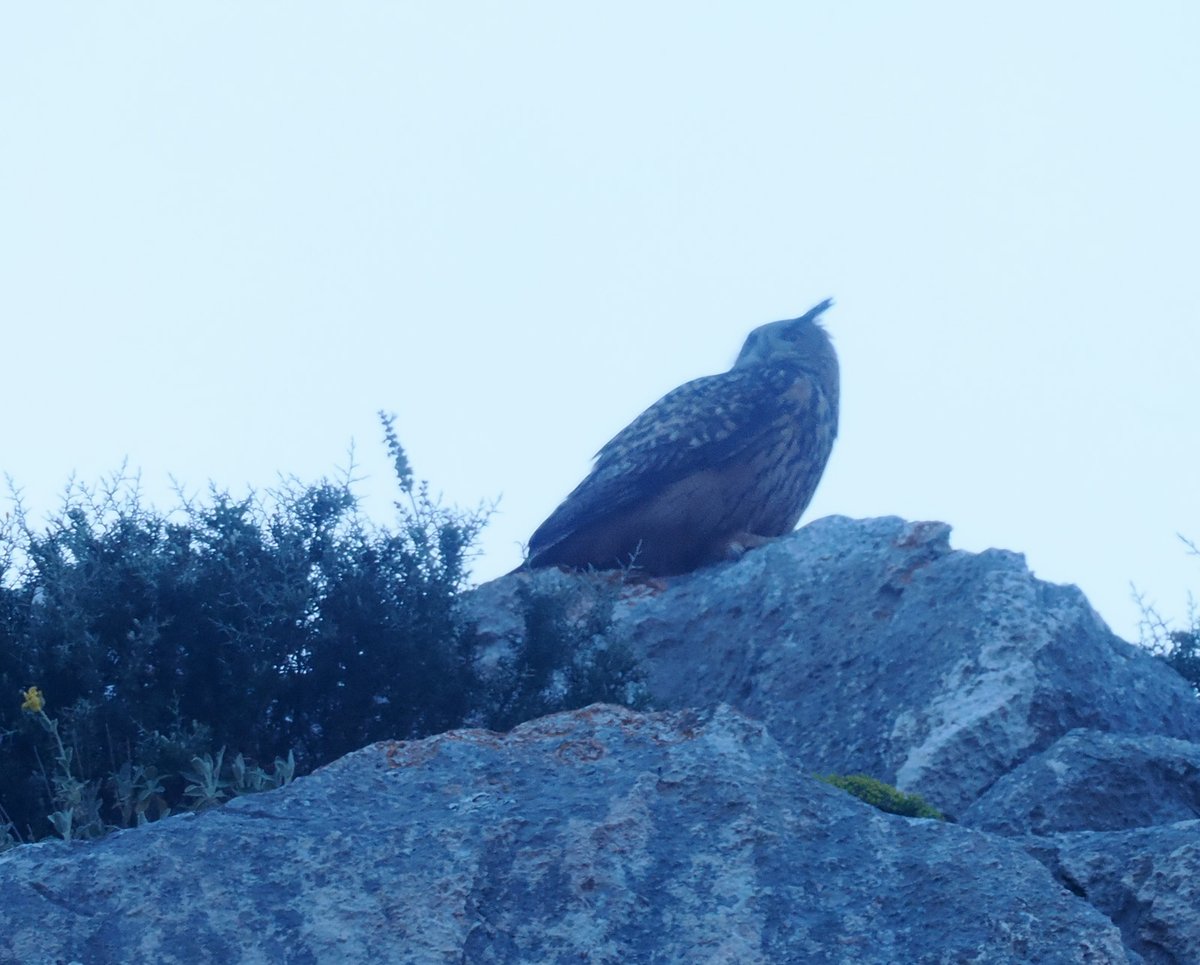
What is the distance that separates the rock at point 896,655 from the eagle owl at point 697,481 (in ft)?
1.72

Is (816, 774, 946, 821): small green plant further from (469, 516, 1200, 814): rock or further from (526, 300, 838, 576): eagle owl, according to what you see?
(526, 300, 838, 576): eagle owl

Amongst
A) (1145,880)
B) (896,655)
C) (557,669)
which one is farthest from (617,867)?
(896,655)

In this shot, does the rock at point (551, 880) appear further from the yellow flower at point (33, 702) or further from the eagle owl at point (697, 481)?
the eagle owl at point (697, 481)

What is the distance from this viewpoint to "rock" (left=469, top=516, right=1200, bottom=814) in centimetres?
550

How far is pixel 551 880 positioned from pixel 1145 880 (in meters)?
1.34

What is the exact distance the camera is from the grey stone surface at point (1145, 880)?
3443 mm

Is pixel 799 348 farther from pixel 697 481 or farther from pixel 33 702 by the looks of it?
pixel 33 702

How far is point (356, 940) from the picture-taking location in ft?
9.96

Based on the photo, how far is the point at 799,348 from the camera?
9.45 meters

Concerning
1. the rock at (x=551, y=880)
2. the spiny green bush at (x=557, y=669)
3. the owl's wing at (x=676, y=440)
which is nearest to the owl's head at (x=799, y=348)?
the owl's wing at (x=676, y=440)

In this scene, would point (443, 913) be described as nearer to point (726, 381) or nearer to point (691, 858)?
point (691, 858)

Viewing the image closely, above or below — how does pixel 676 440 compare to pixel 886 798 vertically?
above

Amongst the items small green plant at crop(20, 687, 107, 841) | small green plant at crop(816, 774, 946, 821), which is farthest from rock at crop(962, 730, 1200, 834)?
small green plant at crop(20, 687, 107, 841)

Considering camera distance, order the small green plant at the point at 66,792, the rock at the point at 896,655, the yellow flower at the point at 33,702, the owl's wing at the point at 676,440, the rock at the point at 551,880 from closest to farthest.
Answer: the rock at the point at 551,880 < the small green plant at the point at 66,792 < the yellow flower at the point at 33,702 < the rock at the point at 896,655 < the owl's wing at the point at 676,440
